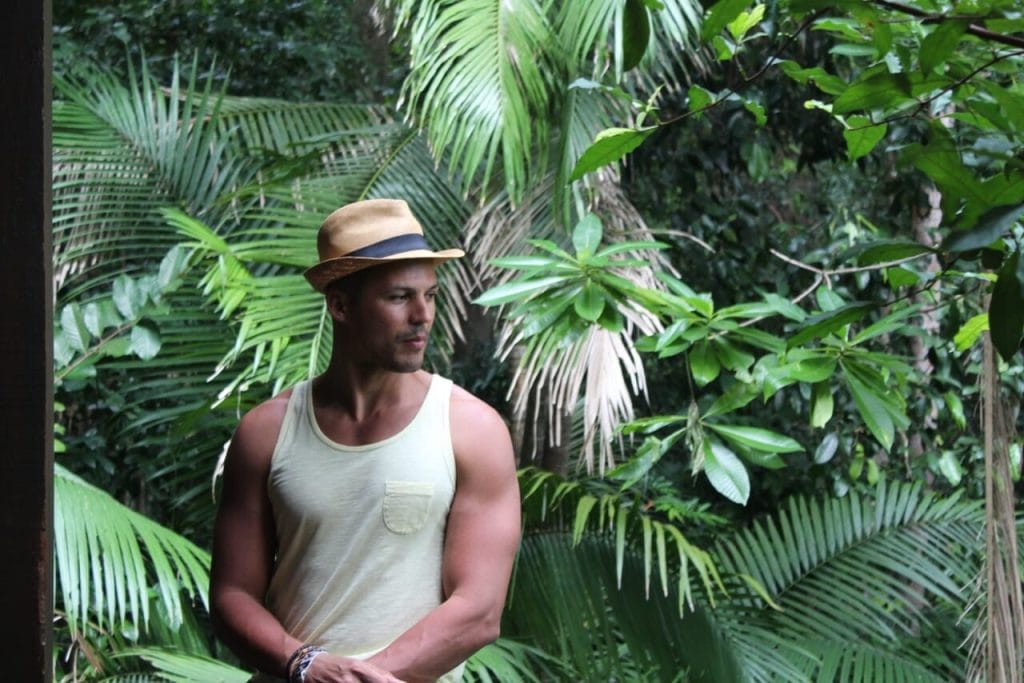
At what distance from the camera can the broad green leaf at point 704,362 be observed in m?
2.99

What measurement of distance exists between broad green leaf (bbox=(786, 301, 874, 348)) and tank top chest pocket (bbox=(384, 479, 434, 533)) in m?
0.67

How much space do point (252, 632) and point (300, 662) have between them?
12 cm

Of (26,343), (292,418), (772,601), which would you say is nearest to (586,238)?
(292,418)

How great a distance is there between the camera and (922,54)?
5.44ft

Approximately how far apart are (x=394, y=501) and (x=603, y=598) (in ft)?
7.05

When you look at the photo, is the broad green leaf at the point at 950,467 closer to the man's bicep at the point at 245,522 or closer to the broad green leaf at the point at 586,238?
the broad green leaf at the point at 586,238

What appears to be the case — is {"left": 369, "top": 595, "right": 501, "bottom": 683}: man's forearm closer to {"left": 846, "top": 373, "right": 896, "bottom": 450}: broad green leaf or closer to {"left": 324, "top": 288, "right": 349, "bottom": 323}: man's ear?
{"left": 324, "top": 288, "right": 349, "bottom": 323}: man's ear

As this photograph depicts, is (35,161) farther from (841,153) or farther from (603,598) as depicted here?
(841,153)

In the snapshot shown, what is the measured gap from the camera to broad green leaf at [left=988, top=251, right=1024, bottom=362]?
1.48 meters

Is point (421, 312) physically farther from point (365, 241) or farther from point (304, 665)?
point (304, 665)

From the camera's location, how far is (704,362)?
3021 mm

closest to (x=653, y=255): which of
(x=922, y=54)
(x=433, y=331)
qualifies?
(x=433, y=331)

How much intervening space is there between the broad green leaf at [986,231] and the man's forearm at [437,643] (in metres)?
1.01

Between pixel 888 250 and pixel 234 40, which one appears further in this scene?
pixel 234 40
